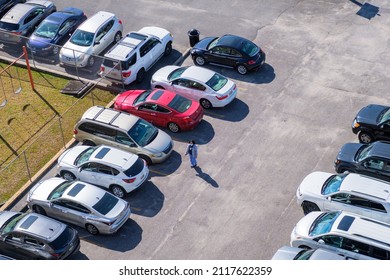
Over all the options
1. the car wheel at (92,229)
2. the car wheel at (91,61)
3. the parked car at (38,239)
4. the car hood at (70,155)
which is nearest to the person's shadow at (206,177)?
the car hood at (70,155)

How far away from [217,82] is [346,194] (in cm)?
990

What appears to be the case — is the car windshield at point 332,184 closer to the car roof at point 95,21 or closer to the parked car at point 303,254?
the parked car at point 303,254

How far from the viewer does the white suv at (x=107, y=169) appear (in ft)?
91.1

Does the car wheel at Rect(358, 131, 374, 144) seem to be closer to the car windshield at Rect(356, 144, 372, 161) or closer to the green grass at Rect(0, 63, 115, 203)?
the car windshield at Rect(356, 144, 372, 161)

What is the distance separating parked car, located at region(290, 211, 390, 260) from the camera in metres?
23.2

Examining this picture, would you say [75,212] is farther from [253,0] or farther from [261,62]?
[253,0]

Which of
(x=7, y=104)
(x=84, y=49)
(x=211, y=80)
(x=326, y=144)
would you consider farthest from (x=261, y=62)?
(x=7, y=104)

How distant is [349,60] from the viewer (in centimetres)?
3572

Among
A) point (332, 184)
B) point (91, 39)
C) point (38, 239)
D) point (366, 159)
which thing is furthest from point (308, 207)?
point (91, 39)

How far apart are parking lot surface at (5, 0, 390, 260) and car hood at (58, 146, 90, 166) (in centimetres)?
311

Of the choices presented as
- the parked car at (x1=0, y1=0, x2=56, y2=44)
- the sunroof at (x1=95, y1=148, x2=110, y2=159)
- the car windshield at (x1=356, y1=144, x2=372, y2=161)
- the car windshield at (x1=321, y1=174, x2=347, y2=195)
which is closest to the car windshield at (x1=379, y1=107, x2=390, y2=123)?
the car windshield at (x1=356, y1=144, x2=372, y2=161)
